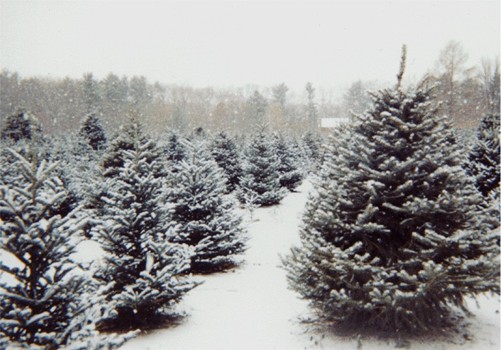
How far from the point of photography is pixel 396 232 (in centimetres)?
610

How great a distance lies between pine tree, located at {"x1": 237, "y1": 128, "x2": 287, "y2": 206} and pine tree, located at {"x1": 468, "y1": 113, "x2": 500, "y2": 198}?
935 centimetres

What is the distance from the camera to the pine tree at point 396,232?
536 cm

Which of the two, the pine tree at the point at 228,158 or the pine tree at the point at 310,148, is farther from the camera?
the pine tree at the point at 310,148

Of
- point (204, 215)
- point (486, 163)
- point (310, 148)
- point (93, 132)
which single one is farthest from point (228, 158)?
point (310, 148)

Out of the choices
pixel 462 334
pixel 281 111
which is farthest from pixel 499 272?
pixel 281 111

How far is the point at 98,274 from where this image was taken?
684 centimetres

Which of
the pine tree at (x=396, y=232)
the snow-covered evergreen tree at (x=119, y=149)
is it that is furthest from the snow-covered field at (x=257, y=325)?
the snow-covered evergreen tree at (x=119, y=149)

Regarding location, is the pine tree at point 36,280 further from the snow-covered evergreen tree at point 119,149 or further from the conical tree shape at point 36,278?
the snow-covered evergreen tree at point 119,149

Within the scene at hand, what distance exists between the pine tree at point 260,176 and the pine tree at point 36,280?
1450cm

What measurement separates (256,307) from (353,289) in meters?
2.75

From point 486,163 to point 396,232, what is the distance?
8.81 metres

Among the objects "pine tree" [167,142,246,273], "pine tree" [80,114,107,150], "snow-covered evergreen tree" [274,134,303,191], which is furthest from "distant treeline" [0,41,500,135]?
"pine tree" [167,142,246,273]

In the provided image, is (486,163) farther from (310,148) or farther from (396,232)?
(310,148)

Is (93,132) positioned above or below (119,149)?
above
